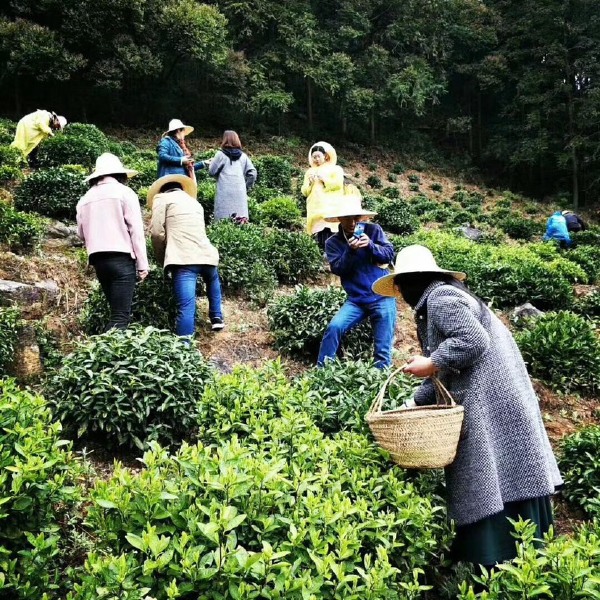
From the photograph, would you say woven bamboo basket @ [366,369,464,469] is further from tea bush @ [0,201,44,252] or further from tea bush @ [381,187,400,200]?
tea bush @ [381,187,400,200]

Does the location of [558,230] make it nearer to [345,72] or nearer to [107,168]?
[107,168]

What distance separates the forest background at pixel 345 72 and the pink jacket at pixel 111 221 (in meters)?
14.3

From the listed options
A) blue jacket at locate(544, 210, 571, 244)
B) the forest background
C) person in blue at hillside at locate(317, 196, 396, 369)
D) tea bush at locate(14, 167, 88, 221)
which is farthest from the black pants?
the forest background

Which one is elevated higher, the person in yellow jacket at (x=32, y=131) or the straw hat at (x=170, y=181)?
the person in yellow jacket at (x=32, y=131)

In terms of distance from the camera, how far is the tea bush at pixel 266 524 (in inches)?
74.2

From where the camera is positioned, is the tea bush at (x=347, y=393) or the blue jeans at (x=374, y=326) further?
the blue jeans at (x=374, y=326)

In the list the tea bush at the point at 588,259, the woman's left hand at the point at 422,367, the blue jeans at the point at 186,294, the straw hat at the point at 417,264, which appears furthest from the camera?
the tea bush at the point at 588,259

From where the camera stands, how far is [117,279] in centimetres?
452

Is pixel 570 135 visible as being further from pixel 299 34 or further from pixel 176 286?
pixel 176 286

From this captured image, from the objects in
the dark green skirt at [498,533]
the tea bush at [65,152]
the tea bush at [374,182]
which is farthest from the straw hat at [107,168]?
the tea bush at [374,182]

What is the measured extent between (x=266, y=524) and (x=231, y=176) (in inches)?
241

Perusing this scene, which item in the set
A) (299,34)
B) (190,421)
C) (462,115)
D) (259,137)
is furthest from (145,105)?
(190,421)

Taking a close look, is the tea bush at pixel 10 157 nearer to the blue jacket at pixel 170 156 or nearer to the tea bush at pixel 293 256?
the blue jacket at pixel 170 156

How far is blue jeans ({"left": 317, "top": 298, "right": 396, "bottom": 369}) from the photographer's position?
4.55 meters
